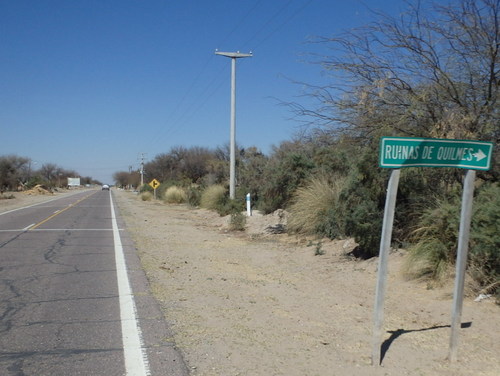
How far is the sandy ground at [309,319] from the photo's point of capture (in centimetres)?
495

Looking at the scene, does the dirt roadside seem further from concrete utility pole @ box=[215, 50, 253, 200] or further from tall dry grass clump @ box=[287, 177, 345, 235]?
concrete utility pole @ box=[215, 50, 253, 200]

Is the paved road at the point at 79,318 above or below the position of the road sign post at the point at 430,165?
below

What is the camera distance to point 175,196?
47688 mm

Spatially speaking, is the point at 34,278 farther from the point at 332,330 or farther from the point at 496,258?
the point at 496,258

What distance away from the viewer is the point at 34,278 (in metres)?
9.29

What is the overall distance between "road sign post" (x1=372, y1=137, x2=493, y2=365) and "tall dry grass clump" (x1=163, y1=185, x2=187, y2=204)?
4168 cm

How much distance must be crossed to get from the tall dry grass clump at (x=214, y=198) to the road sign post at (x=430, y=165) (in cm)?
2401

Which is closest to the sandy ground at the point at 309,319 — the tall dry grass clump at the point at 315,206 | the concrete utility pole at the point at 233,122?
the tall dry grass clump at the point at 315,206

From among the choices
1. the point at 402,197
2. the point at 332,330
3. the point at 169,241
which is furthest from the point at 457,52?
the point at 169,241

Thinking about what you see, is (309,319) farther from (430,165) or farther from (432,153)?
(432,153)

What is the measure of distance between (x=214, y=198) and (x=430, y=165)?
26.8 m

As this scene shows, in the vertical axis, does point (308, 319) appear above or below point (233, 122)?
below

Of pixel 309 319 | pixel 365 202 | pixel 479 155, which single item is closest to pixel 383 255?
pixel 479 155

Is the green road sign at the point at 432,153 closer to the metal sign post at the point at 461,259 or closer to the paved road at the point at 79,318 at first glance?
the metal sign post at the point at 461,259
